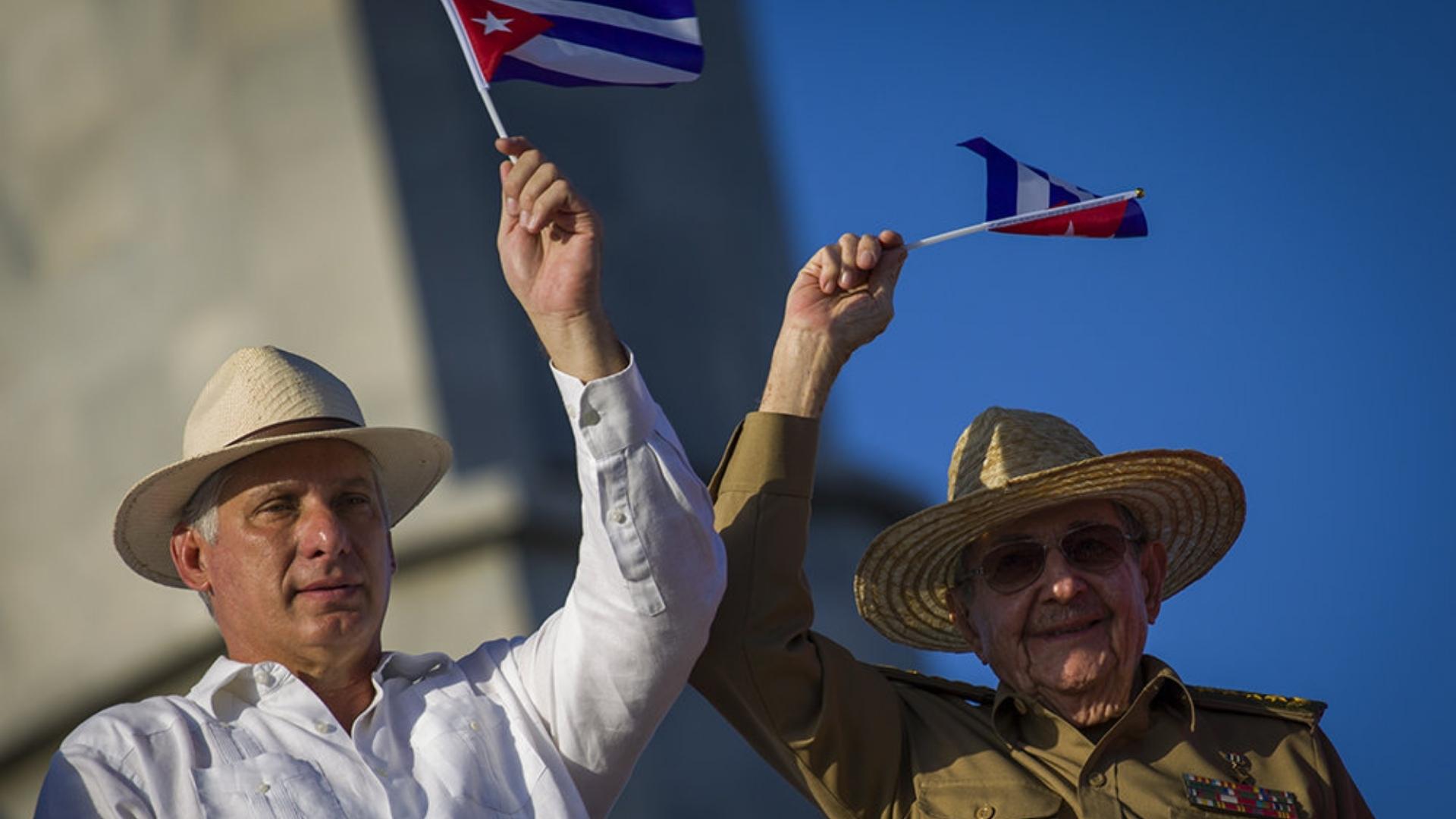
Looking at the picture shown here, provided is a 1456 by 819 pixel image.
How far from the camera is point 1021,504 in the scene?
544 centimetres

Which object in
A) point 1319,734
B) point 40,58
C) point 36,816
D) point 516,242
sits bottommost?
point 1319,734

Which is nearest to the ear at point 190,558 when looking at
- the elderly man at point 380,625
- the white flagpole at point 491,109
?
the elderly man at point 380,625

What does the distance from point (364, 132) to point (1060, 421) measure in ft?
12.7

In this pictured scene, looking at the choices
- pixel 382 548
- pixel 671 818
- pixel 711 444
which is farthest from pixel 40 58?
pixel 382 548

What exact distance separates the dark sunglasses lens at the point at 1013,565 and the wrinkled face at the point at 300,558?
1367 mm

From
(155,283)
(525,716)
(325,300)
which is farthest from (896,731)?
(155,283)

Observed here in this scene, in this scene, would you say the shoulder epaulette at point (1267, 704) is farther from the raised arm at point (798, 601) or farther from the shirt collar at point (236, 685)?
the shirt collar at point (236, 685)

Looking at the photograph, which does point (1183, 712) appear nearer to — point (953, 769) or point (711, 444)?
point (953, 769)

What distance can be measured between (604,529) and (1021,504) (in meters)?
1.16

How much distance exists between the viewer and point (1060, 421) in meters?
5.82

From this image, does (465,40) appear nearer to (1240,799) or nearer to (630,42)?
(630,42)

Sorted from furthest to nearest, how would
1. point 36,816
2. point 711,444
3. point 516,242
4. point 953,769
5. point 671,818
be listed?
point 711,444, point 671,818, point 953,769, point 516,242, point 36,816

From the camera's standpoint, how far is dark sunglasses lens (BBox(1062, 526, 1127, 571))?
5.46m

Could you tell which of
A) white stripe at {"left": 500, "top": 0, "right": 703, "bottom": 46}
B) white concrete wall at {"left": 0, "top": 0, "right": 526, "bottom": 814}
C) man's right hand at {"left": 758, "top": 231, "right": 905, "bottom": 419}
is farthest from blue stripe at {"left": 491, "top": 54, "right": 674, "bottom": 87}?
white concrete wall at {"left": 0, "top": 0, "right": 526, "bottom": 814}
